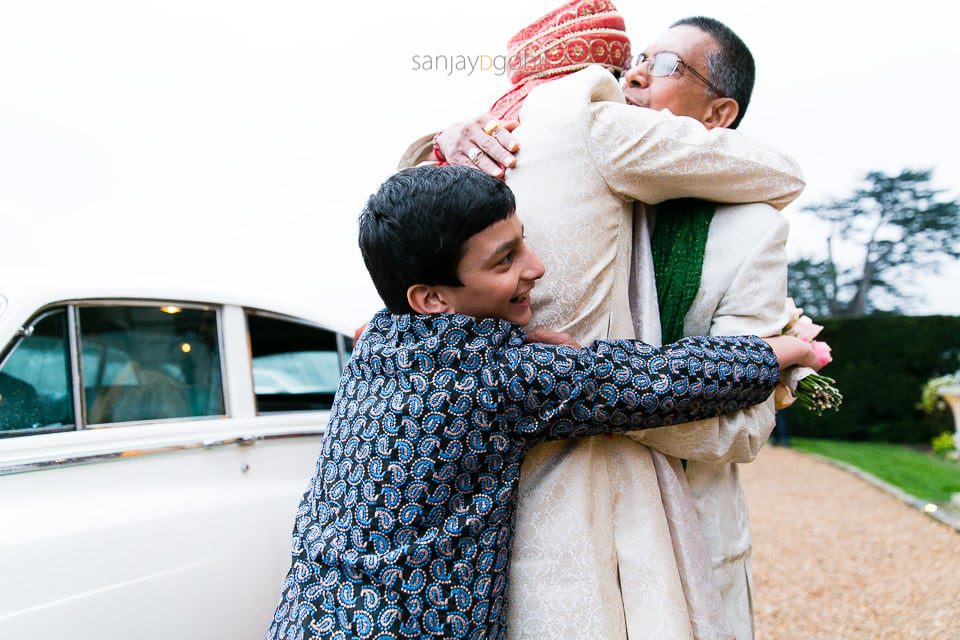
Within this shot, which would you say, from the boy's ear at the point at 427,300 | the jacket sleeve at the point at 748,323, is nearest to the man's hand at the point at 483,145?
the boy's ear at the point at 427,300

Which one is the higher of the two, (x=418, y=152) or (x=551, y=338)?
(x=418, y=152)

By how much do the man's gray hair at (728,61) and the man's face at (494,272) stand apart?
95 centimetres

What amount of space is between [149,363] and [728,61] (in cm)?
261

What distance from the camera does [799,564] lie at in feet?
22.7

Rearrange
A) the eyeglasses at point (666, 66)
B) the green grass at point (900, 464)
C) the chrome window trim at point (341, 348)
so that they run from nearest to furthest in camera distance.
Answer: the eyeglasses at point (666, 66)
the chrome window trim at point (341, 348)
the green grass at point (900, 464)

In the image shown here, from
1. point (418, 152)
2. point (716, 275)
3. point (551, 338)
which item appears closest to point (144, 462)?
point (418, 152)

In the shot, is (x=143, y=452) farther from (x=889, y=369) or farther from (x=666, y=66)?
(x=889, y=369)

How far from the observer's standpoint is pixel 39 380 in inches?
105

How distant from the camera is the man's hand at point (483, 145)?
1.67m

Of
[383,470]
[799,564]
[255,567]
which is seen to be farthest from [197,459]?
[799,564]

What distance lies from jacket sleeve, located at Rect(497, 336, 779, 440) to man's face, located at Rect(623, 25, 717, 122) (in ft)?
2.64

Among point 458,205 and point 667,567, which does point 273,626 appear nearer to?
point 667,567

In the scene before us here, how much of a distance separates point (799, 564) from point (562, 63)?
6545mm

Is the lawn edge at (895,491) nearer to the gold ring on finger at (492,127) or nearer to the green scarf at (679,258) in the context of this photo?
the green scarf at (679,258)
